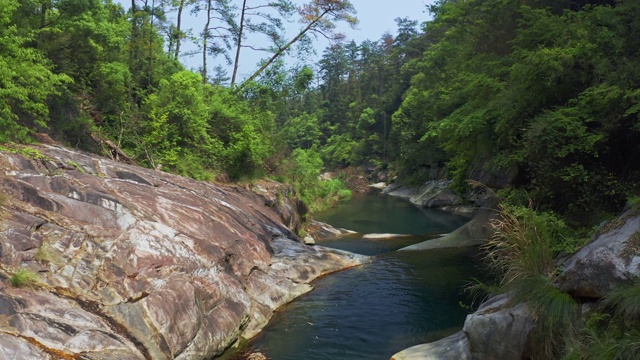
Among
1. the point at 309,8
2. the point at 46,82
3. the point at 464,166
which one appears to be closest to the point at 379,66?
the point at 309,8

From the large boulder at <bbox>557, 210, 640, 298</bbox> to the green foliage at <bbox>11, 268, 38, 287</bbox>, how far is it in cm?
741

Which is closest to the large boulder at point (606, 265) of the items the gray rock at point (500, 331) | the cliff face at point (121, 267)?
the gray rock at point (500, 331)

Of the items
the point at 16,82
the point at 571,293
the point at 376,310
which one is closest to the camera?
the point at 571,293

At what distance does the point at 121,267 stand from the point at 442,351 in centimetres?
556

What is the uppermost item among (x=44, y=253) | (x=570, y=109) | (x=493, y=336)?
(x=570, y=109)

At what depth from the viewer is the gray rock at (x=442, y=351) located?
22.4 feet

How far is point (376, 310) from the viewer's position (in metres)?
10.2

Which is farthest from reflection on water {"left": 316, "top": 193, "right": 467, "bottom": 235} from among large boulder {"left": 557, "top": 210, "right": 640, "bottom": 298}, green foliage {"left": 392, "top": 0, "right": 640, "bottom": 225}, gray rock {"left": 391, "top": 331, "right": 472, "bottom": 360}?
large boulder {"left": 557, "top": 210, "right": 640, "bottom": 298}

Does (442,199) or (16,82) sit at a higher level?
(16,82)

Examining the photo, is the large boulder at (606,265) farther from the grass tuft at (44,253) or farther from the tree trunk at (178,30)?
the tree trunk at (178,30)

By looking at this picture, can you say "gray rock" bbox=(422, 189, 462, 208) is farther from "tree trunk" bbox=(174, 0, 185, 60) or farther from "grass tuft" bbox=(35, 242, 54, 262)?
"grass tuft" bbox=(35, 242, 54, 262)

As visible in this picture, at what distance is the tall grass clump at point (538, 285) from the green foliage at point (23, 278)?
6.98 meters

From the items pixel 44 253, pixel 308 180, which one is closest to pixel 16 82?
pixel 44 253

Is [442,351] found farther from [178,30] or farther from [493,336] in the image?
[178,30]
